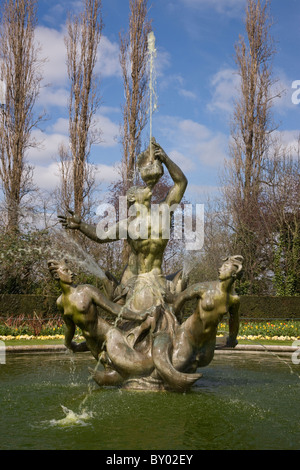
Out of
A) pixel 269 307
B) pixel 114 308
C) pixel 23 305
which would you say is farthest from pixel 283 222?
pixel 114 308

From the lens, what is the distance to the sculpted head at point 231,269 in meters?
5.09

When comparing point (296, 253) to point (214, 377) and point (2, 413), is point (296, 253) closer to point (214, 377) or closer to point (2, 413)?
point (214, 377)

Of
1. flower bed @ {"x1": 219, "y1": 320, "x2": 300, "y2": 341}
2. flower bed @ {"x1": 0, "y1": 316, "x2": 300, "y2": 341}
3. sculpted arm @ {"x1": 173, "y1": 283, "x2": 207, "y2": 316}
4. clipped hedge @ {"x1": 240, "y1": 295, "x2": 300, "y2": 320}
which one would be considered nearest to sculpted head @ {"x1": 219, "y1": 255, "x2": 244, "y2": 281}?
sculpted arm @ {"x1": 173, "y1": 283, "x2": 207, "y2": 316}

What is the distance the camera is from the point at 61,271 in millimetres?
5410

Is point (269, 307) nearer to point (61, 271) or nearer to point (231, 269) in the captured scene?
point (231, 269)

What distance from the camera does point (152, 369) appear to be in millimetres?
5238

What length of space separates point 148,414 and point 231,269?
1733 millimetres

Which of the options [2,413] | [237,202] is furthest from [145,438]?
[237,202]

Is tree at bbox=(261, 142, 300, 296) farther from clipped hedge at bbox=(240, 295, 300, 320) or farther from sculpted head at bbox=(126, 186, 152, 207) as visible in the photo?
sculpted head at bbox=(126, 186, 152, 207)

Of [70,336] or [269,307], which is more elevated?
[70,336]

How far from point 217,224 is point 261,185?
3210 millimetres

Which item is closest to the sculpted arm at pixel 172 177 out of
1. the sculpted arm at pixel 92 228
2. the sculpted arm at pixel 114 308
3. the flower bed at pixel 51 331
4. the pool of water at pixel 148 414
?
the sculpted arm at pixel 92 228
